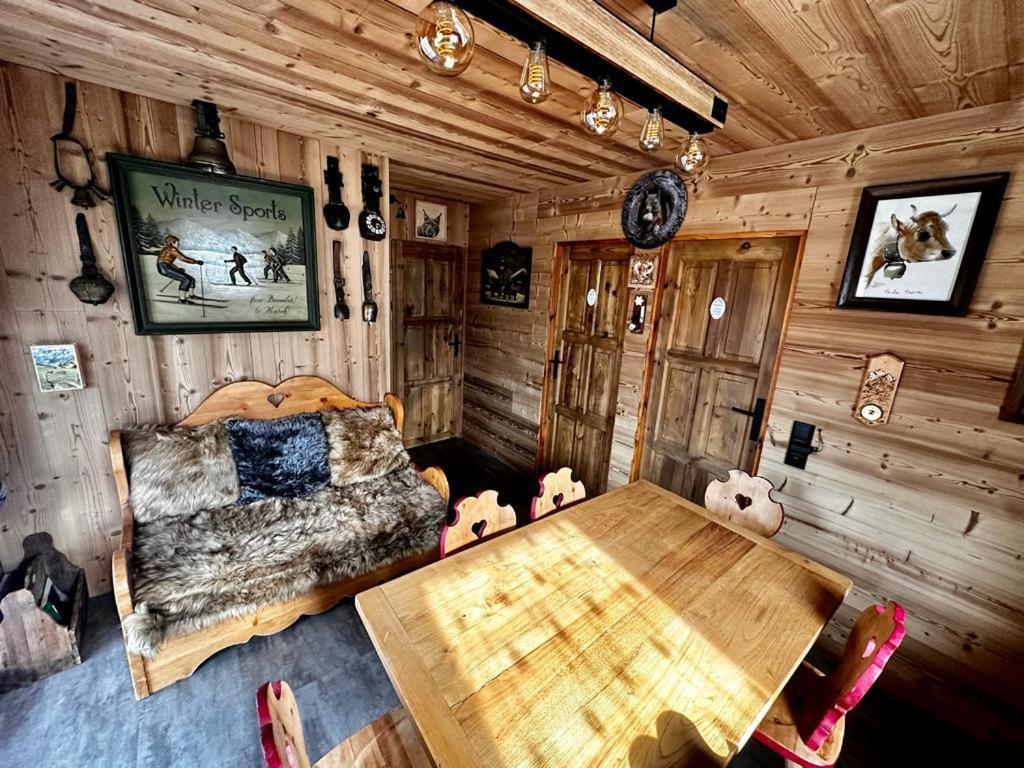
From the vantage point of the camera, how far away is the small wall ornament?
1716mm

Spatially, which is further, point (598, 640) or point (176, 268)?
point (176, 268)

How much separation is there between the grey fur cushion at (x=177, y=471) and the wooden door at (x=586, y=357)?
7.41 feet

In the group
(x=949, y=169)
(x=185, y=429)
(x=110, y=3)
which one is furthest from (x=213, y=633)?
(x=949, y=169)

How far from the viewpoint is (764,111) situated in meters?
1.64

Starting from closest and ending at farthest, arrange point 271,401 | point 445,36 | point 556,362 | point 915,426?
point 445,36, point 915,426, point 271,401, point 556,362

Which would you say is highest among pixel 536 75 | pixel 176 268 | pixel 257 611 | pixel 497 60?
pixel 497 60

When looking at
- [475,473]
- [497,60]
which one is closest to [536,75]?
[497,60]

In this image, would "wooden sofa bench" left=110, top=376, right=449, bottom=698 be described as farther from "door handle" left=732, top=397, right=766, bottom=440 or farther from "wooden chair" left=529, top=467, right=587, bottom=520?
"door handle" left=732, top=397, right=766, bottom=440

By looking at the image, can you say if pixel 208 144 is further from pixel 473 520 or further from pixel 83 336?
pixel 473 520

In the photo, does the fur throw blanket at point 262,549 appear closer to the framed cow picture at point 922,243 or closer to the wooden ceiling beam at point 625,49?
the wooden ceiling beam at point 625,49

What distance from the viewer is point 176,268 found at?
206 centimetres

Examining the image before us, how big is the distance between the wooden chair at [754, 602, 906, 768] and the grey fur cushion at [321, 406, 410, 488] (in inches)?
82.5

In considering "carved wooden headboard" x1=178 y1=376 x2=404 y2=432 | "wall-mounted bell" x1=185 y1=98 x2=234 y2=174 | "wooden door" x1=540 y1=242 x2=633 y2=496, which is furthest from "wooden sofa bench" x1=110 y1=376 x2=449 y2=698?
"wooden door" x1=540 y1=242 x2=633 y2=496

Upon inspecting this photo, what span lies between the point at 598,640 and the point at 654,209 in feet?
7.62
